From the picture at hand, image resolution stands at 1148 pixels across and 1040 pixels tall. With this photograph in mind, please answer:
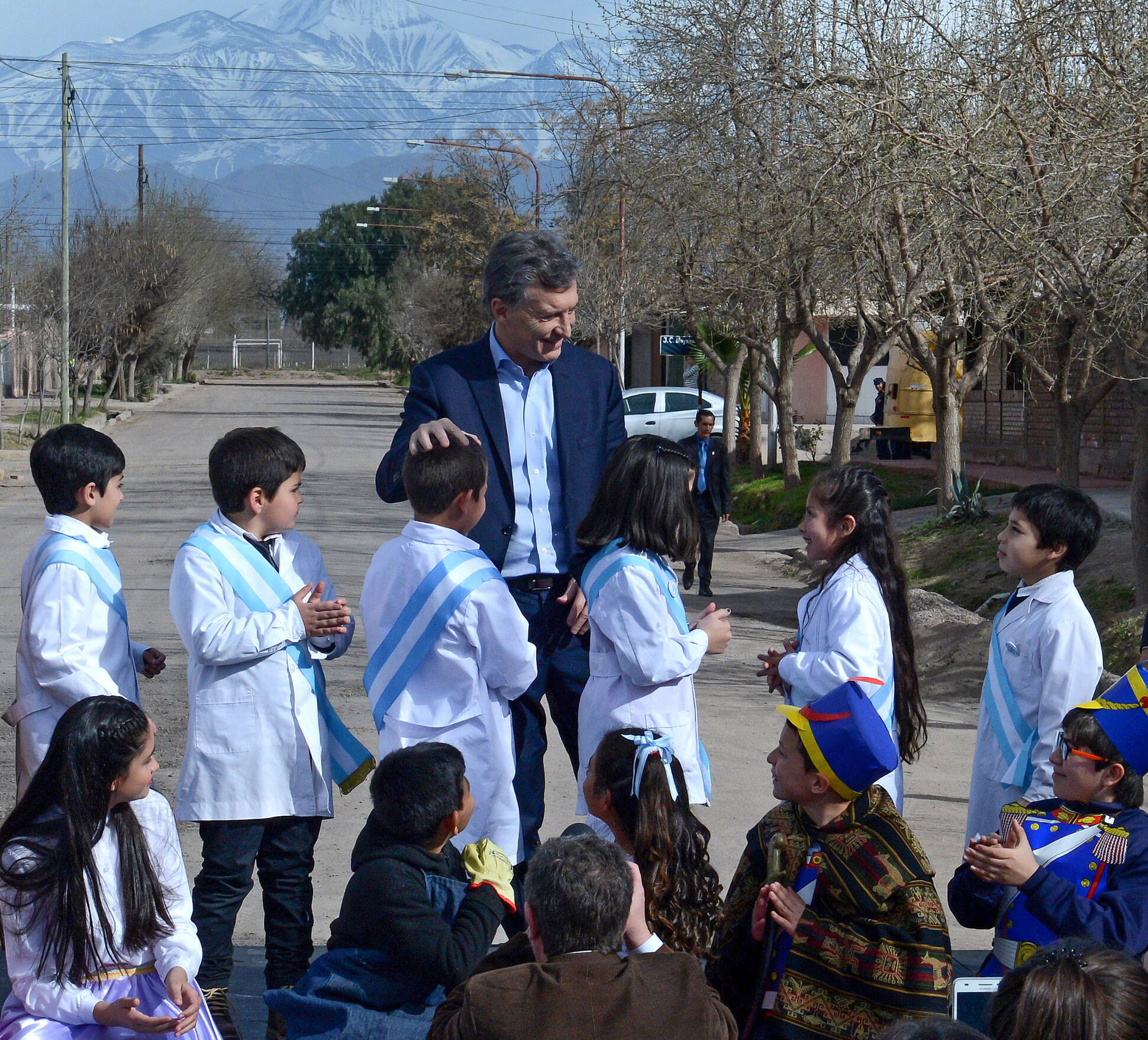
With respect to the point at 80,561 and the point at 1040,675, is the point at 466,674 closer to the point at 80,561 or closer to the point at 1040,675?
the point at 80,561

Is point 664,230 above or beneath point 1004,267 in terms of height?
above

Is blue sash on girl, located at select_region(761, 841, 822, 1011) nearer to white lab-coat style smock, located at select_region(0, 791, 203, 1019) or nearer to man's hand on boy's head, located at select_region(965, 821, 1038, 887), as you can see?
Result: man's hand on boy's head, located at select_region(965, 821, 1038, 887)

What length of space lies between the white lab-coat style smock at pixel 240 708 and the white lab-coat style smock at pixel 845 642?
52.4 inches

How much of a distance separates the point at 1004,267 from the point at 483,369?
761cm

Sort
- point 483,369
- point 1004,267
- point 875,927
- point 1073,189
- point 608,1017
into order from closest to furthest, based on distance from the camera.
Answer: point 608,1017, point 875,927, point 483,369, point 1073,189, point 1004,267

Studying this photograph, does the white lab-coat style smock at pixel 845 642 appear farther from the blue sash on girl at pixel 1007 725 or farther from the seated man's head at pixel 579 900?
the seated man's head at pixel 579 900

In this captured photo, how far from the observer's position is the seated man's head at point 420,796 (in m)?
2.87

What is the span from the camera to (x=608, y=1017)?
219cm

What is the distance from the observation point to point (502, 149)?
32406mm

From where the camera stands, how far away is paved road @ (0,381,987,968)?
18.7 ft

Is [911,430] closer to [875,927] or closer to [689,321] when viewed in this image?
[689,321]

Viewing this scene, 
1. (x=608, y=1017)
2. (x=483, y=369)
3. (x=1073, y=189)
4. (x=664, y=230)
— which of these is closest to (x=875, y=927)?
(x=608, y=1017)

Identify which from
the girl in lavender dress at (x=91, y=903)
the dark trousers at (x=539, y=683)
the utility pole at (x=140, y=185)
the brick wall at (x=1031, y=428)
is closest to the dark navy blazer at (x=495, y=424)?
the dark trousers at (x=539, y=683)

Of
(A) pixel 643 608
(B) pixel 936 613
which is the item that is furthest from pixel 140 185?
(A) pixel 643 608
